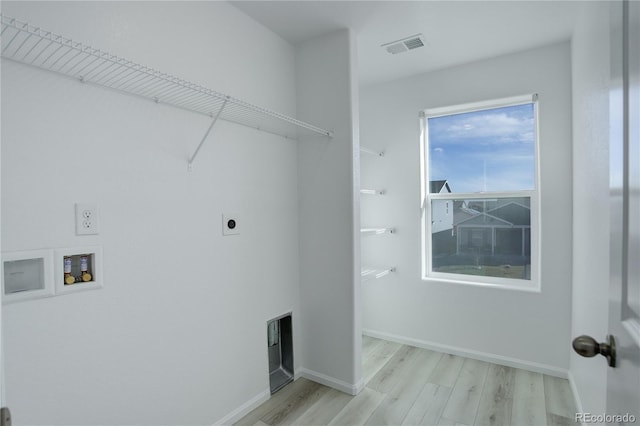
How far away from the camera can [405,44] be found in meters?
2.55

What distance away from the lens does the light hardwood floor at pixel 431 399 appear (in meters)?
2.08

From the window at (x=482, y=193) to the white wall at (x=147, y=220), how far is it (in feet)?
5.13

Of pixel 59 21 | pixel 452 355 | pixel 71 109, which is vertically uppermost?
pixel 59 21

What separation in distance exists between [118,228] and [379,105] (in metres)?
2.63

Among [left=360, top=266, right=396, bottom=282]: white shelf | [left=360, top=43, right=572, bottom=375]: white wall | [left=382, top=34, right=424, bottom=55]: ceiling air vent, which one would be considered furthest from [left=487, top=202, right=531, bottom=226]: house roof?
[left=382, top=34, right=424, bottom=55]: ceiling air vent

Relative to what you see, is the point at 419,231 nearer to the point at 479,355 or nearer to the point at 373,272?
the point at 373,272

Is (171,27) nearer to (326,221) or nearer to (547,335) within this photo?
(326,221)

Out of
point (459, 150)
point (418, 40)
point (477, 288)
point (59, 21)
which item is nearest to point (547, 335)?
point (477, 288)

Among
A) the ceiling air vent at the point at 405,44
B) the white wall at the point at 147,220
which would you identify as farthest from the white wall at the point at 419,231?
the white wall at the point at 147,220

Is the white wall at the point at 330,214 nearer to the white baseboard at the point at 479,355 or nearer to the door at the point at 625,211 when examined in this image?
the white baseboard at the point at 479,355

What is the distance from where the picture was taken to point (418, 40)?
2.49 metres

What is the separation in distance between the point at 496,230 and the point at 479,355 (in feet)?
3.58

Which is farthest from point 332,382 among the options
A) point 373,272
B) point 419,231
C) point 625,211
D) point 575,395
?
point 625,211

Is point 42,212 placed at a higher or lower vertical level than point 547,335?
higher
